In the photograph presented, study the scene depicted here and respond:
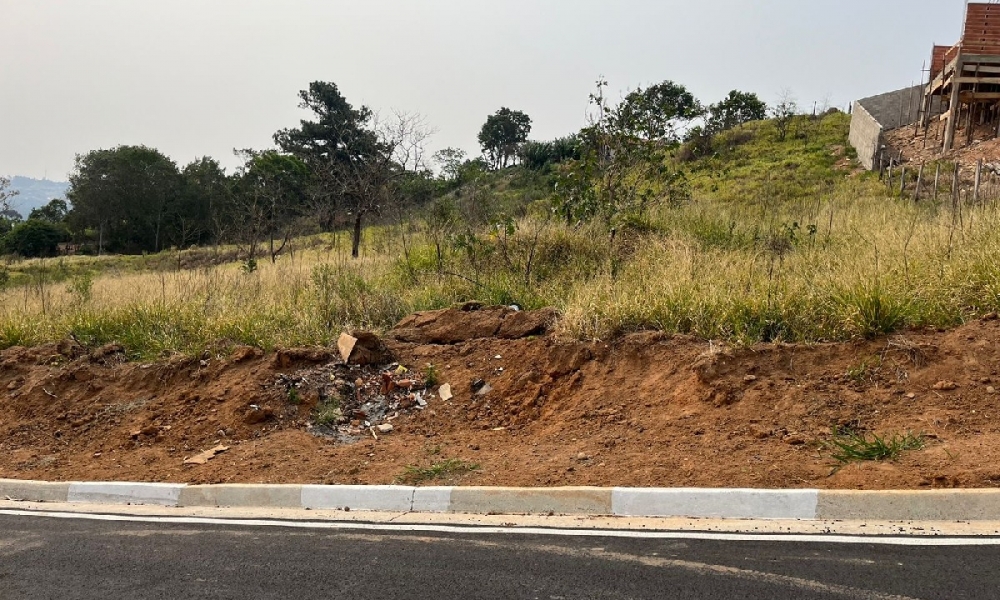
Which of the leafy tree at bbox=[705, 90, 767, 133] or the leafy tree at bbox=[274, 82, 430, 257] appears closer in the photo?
the leafy tree at bbox=[274, 82, 430, 257]

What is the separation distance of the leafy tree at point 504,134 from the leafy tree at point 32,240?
112ft

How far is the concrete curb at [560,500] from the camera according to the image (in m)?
3.83

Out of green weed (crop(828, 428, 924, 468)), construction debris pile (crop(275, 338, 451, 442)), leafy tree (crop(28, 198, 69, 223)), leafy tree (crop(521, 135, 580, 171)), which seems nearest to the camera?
green weed (crop(828, 428, 924, 468))

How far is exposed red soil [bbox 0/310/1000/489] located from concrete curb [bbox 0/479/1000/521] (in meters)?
0.17

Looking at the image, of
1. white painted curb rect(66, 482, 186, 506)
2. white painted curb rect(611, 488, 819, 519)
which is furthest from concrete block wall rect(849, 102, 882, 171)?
white painted curb rect(66, 482, 186, 506)

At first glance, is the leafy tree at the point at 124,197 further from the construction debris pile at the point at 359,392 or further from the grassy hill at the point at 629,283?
the construction debris pile at the point at 359,392

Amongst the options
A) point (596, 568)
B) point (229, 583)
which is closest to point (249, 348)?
point (229, 583)

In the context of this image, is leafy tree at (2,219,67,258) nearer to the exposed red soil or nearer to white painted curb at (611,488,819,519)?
the exposed red soil

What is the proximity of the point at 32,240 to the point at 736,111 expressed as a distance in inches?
1777

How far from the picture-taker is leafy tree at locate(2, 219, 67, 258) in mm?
42938

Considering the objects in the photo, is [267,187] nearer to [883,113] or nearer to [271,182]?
[271,182]

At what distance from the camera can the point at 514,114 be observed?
6222 cm

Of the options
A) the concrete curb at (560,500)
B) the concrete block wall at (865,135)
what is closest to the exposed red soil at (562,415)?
the concrete curb at (560,500)

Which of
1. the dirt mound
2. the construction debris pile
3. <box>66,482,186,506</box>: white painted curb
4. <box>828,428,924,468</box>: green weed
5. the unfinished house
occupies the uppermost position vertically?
the unfinished house
